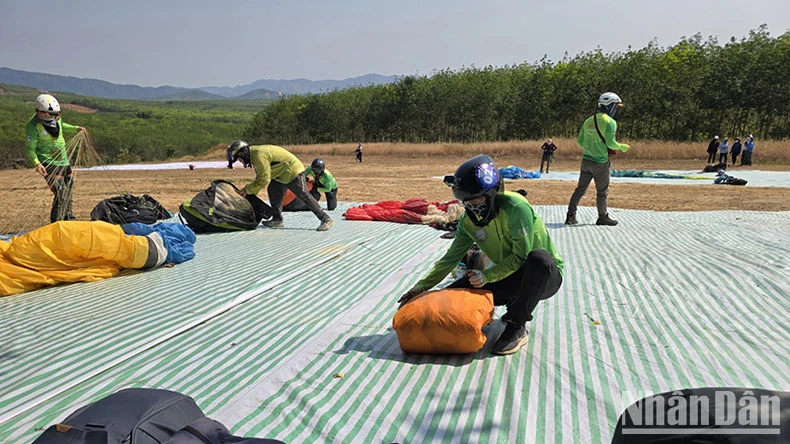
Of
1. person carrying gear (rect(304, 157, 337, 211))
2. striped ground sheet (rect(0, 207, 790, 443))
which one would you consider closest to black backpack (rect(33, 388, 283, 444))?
striped ground sheet (rect(0, 207, 790, 443))

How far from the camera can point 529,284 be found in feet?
8.48

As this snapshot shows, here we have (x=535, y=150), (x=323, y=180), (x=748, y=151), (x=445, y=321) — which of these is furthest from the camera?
(x=535, y=150)

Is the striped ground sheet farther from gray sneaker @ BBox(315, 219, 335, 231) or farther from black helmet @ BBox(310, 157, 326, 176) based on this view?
black helmet @ BBox(310, 157, 326, 176)

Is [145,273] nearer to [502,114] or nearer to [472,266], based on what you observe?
[472,266]

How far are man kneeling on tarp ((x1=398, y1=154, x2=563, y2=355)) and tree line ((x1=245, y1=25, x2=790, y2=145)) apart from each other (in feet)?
110

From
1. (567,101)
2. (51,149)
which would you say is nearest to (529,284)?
(51,149)

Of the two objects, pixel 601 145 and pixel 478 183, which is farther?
pixel 601 145

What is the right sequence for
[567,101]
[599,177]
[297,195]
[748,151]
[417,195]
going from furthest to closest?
[567,101]
[748,151]
[417,195]
[297,195]
[599,177]

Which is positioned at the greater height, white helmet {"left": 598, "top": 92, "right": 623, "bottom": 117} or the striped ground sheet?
white helmet {"left": 598, "top": 92, "right": 623, "bottom": 117}

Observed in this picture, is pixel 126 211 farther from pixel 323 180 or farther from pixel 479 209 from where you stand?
pixel 479 209

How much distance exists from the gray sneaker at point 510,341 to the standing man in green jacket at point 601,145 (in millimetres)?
4152

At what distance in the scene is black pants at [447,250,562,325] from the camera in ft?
8.35

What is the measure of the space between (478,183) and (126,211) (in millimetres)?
5721

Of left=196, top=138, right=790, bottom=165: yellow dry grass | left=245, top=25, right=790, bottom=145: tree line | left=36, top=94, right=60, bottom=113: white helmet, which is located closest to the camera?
left=36, top=94, right=60, bottom=113: white helmet
